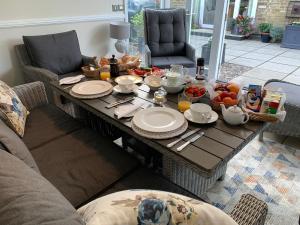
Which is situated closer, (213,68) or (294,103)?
(294,103)

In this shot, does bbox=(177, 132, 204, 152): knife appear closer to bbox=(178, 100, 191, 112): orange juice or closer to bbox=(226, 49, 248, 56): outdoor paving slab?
bbox=(178, 100, 191, 112): orange juice

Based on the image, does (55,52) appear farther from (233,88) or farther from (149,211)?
(149,211)

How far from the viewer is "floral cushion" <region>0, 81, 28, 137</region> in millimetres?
1495

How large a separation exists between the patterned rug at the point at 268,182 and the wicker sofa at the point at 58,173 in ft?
2.35

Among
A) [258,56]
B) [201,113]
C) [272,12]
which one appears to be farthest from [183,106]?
[272,12]

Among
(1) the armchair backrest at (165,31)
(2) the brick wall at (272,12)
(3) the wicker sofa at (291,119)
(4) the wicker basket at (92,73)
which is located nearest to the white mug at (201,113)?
(4) the wicker basket at (92,73)

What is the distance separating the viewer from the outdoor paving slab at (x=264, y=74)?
13.4 feet

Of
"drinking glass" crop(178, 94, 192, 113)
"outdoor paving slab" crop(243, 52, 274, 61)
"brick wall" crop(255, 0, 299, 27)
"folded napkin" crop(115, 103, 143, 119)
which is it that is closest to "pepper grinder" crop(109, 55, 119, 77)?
"folded napkin" crop(115, 103, 143, 119)

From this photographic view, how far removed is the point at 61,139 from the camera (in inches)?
62.1

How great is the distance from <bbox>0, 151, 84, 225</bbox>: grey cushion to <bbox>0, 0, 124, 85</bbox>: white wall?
7.77 feet

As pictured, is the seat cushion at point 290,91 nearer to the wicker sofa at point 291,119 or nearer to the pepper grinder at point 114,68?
the wicker sofa at point 291,119

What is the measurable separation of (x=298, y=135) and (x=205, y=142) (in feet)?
4.84

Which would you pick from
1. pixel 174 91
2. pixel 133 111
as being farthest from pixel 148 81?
pixel 133 111

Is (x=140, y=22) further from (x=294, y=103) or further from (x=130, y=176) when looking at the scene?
(x=130, y=176)
